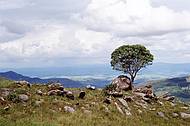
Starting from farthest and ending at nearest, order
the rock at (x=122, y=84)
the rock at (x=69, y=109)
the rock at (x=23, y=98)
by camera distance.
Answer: the rock at (x=122, y=84) → the rock at (x=23, y=98) → the rock at (x=69, y=109)

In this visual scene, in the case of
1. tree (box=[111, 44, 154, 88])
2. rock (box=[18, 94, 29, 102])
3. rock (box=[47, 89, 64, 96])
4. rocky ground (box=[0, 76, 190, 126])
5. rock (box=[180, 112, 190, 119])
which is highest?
tree (box=[111, 44, 154, 88])

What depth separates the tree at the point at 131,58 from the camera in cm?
9494

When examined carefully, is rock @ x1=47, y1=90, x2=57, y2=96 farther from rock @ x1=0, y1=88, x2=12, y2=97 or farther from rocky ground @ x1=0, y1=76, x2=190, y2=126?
rock @ x1=0, y1=88, x2=12, y2=97

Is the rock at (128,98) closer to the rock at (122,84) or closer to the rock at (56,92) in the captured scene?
the rock at (56,92)

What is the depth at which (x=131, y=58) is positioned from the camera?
3767 inches

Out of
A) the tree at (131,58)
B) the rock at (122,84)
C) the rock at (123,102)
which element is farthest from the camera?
the tree at (131,58)

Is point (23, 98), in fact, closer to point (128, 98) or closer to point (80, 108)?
point (80, 108)

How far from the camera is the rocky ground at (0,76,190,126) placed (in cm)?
3825

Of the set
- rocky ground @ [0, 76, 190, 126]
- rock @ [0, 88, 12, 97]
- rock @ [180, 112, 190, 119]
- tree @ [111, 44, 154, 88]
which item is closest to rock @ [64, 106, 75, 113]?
rocky ground @ [0, 76, 190, 126]

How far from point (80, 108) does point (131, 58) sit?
52.4 metres

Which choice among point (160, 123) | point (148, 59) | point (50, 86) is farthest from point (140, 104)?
point (148, 59)

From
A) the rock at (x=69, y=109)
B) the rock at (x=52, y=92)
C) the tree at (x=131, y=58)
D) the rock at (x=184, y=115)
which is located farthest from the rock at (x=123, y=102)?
the tree at (x=131, y=58)

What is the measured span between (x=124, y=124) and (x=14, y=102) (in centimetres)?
1287

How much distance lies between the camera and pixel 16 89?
4644cm
